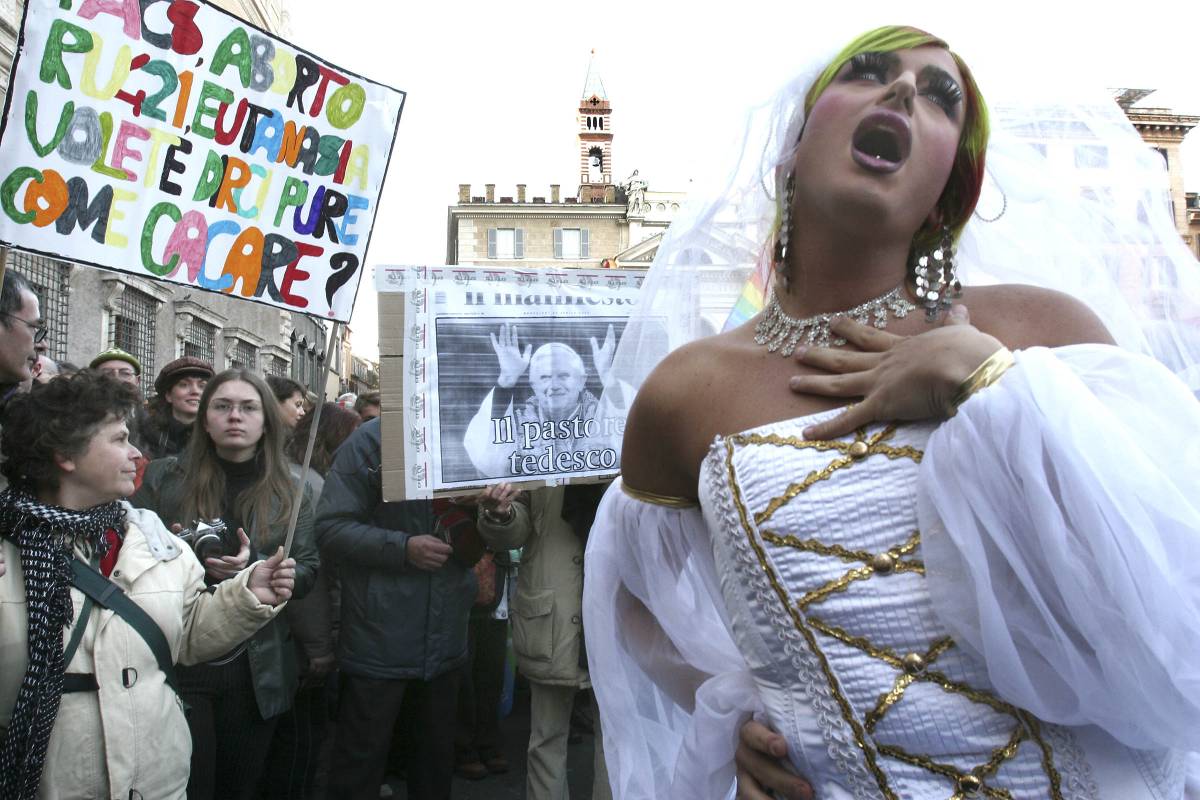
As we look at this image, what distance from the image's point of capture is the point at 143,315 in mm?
15383

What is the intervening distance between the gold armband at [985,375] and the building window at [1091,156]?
2.02ft

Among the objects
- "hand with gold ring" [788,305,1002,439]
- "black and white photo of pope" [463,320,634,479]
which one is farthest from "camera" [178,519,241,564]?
"hand with gold ring" [788,305,1002,439]

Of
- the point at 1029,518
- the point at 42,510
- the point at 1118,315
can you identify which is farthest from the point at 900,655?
the point at 42,510

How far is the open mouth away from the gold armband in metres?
0.38

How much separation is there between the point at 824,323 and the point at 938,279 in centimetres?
20

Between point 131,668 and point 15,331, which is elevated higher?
point 15,331

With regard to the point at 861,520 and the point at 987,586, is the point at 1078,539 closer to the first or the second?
the point at 987,586

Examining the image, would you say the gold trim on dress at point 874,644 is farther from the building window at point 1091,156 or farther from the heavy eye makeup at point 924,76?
the building window at point 1091,156

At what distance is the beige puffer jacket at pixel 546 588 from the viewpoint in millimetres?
3869

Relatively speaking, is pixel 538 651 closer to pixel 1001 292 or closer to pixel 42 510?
pixel 42 510

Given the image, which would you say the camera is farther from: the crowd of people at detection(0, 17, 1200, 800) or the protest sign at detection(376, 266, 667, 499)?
the protest sign at detection(376, 266, 667, 499)

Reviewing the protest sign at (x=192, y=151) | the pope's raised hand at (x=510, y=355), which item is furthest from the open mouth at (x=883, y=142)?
the pope's raised hand at (x=510, y=355)

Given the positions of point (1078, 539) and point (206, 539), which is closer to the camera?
point (1078, 539)

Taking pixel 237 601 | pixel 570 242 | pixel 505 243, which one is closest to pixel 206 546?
pixel 237 601
